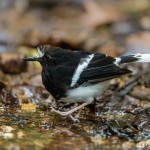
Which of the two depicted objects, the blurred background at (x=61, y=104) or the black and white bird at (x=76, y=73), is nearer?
the blurred background at (x=61, y=104)

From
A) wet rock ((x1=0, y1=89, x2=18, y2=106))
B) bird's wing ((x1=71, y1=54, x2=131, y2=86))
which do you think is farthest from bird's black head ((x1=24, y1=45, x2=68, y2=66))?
wet rock ((x1=0, y1=89, x2=18, y2=106))

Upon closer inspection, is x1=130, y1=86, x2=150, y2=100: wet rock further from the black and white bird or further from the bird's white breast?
the bird's white breast

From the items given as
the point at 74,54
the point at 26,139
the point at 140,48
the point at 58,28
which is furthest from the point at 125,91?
the point at 58,28

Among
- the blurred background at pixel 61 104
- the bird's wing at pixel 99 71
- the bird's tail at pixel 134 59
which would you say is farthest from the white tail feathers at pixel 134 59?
the blurred background at pixel 61 104

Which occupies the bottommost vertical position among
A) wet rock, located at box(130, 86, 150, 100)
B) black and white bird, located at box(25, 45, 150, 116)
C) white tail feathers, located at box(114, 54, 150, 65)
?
wet rock, located at box(130, 86, 150, 100)

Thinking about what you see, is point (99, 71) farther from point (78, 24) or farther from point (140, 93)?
point (78, 24)

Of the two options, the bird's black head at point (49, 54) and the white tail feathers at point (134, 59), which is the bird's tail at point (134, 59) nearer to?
the white tail feathers at point (134, 59)

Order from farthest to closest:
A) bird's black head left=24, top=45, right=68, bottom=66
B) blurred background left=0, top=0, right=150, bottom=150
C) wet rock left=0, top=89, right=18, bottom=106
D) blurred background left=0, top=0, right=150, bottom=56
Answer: blurred background left=0, top=0, right=150, bottom=56
wet rock left=0, top=89, right=18, bottom=106
bird's black head left=24, top=45, right=68, bottom=66
blurred background left=0, top=0, right=150, bottom=150

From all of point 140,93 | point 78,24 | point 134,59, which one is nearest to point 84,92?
point 134,59

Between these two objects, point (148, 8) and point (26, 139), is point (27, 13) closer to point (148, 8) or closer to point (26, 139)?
point (148, 8)
